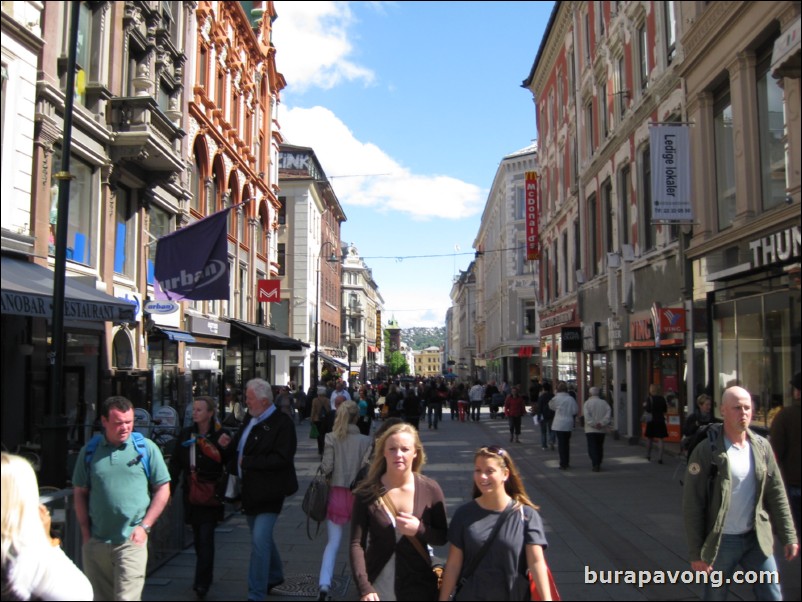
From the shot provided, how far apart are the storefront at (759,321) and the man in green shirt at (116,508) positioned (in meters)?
9.08

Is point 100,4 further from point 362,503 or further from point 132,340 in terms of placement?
point 362,503

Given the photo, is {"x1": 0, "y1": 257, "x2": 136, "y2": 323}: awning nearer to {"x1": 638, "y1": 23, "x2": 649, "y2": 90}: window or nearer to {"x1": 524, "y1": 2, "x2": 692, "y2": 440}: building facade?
{"x1": 524, "y1": 2, "x2": 692, "y2": 440}: building facade

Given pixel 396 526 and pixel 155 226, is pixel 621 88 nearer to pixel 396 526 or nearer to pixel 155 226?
pixel 155 226

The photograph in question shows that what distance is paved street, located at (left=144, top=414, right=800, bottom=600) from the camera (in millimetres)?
6680

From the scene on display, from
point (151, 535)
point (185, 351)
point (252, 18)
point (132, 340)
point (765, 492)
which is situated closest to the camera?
point (765, 492)

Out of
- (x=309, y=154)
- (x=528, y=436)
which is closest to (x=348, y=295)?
(x=309, y=154)

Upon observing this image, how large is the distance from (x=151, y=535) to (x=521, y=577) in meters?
4.57

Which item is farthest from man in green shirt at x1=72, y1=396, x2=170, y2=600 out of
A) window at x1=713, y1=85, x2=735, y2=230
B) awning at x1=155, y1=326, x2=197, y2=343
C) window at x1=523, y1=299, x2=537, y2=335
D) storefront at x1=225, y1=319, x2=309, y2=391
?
window at x1=523, y1=299, x2=537, y2=335

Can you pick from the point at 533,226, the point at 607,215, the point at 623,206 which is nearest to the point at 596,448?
the point at 623,206

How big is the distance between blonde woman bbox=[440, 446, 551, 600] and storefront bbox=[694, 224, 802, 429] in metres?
7.96

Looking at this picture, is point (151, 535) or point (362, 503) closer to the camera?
point (362, 503)

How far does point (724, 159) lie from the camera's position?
535 inches

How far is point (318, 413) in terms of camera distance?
16375 millimetres

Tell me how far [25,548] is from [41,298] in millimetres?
5629
